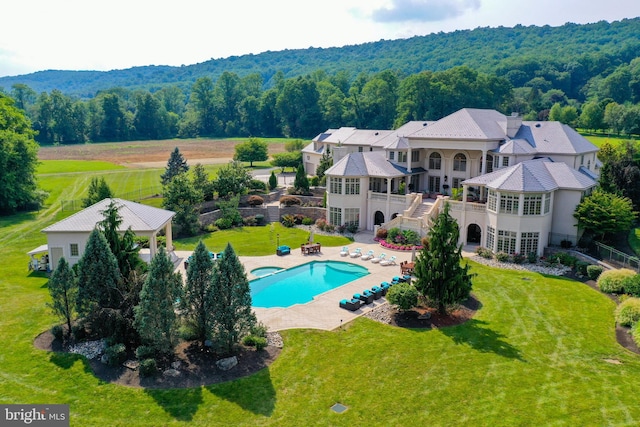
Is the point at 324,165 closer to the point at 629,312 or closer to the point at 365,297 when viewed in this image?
the point at 365,297

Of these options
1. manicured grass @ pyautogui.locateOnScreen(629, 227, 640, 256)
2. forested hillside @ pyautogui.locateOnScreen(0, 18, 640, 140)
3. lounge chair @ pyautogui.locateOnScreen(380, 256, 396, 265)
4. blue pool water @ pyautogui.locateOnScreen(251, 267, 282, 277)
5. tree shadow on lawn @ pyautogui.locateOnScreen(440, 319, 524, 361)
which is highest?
forested hillside @ pyautogui.locateOnScreen(0, 18, 640, 140)

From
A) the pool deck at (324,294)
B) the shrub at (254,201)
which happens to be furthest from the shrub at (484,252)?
the shrub at (254,201)

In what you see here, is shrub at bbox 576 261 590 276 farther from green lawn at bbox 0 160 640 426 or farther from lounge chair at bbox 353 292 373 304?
lounge chair at bbox 353 292 373 304

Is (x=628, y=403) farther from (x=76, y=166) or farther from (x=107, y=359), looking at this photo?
(x=76, y=166)

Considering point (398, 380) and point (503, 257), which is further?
point (503, 257)

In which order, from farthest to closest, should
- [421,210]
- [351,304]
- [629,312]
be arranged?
[421,210], [351,304], [629,312]

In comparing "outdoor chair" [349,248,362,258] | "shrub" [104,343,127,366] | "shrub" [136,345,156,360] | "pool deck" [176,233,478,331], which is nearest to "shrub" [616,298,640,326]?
"pool deck" [176,233,478,331]

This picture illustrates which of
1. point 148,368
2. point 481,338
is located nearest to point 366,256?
point 481,338
